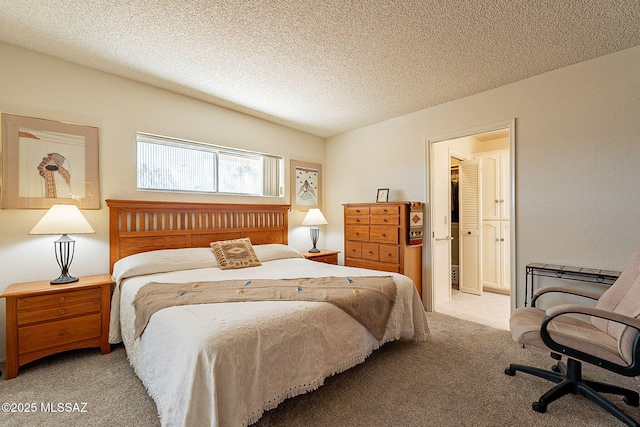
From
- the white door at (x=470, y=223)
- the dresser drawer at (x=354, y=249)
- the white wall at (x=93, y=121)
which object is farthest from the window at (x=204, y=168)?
the white door at (x=470, y=223)

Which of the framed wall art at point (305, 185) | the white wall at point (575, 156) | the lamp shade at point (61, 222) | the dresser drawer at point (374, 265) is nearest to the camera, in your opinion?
the lamp shade at point (61, 222)

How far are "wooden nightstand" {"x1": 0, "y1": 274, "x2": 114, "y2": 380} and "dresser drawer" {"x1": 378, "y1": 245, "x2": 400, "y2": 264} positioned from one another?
114 inches

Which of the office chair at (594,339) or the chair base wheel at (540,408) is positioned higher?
the office chair at (594,339)

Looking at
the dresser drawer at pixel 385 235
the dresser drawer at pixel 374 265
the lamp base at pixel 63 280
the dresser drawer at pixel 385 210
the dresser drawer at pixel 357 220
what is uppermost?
the dresser drawer at pixel 385 210

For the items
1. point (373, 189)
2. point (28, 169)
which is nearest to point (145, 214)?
point (28, 169)

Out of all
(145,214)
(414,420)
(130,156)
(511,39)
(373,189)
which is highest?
(511,39)

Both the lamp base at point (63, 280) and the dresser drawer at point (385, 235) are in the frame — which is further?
the dresser drawer at point (385, 235)

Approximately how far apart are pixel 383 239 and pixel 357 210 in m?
0.59

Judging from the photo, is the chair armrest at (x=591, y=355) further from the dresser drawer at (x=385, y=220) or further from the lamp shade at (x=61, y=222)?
the lamp shade at (x=61, y=222)

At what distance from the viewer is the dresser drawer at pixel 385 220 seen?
355cm

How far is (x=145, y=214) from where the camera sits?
10.0ft

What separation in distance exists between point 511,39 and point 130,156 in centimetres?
367

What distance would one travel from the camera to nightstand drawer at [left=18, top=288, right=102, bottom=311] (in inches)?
83.3

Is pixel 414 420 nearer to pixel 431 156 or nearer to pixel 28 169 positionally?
pixel 431 156
